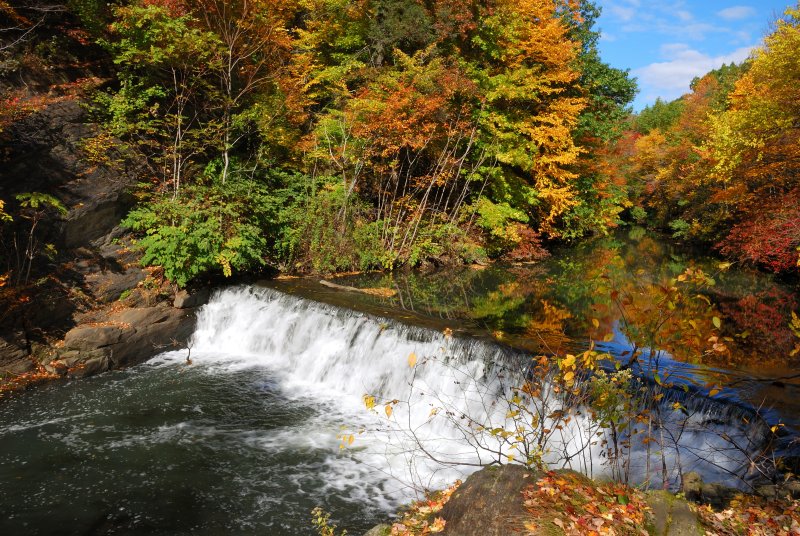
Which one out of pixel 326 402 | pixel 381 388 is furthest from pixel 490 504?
pixel 326 402

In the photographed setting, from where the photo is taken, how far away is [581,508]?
→ 3424mm

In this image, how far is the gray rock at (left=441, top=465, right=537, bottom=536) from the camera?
3.41 metres

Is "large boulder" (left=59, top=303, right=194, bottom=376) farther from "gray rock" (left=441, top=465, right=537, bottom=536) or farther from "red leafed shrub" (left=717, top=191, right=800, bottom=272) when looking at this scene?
"red leafed shrub" (left=717, top=191, right=800, bottom=272)

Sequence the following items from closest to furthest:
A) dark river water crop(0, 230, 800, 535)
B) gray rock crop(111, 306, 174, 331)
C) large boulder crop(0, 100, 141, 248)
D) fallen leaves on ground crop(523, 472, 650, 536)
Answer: fallen leaves on ground crop(523, 472, 650, 536)
dark river water crop(0, 230, 800, 535)
large boulder crop(0, 100, 141, 248)
gray rock crop(111, 306, 174, 331)

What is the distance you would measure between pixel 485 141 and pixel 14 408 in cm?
1534

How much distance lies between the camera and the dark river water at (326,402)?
5645 mm

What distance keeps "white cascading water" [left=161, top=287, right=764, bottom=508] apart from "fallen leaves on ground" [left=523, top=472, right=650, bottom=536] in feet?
4.26

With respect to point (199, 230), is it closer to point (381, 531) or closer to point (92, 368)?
point (92, 368)

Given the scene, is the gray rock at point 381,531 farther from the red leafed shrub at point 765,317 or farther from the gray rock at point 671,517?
the red leafed shrub at point 765,317

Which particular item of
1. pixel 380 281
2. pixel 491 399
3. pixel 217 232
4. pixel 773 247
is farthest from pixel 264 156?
pixel 773 247

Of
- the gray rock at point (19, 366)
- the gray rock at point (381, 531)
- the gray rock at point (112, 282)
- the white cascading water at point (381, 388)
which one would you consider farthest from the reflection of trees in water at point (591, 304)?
the gray rock at point (19, 366)

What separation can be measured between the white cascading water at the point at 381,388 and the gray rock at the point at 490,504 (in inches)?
40.8

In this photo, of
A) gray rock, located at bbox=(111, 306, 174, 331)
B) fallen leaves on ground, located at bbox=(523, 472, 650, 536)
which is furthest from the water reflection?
gray rock, located at bbox=(111, 306, 174, 331)

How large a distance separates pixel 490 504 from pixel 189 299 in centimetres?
993
